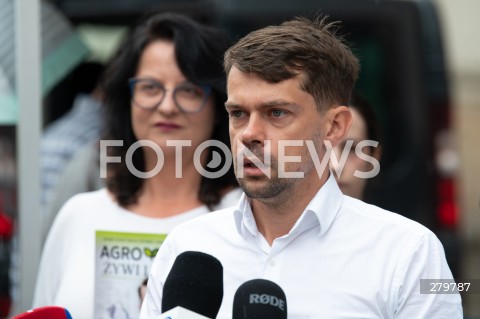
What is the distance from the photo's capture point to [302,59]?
8.07 ft

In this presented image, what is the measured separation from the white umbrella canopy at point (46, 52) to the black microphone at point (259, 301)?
193cm

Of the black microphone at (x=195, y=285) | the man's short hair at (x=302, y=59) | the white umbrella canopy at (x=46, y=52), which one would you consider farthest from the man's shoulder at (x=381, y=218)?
the white umbrella canopy at (x=46, y=52)

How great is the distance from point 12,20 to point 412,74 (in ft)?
11.4

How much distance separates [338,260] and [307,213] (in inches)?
5.6

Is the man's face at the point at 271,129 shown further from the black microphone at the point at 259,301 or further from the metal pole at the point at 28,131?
the metal pole at the point at 28,131

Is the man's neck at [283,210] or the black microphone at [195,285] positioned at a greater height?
the man's neck at [283,210]

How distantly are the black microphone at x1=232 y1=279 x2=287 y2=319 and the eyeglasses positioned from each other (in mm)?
1264

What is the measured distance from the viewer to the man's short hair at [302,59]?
245 cm

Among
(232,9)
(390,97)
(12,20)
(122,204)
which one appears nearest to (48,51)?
(12,20)

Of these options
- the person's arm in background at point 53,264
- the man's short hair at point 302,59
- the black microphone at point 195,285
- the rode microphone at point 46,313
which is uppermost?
the man's short hair at point 302,59

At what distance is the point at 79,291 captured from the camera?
327 centimetres

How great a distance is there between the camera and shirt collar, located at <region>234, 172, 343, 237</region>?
2.49m

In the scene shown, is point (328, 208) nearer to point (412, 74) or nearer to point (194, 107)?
point (194, 107)

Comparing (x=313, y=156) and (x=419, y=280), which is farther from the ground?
(x=313, y=156)
